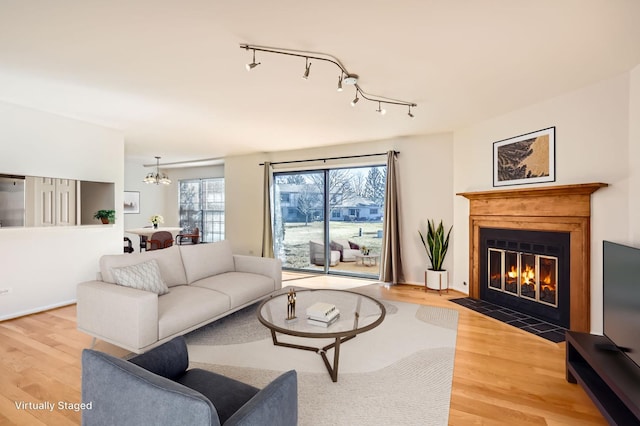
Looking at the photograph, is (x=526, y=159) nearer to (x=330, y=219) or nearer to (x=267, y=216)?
(x=330, y=219)

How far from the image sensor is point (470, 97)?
11.0 ft

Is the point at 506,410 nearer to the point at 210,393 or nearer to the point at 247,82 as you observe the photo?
the point at 210,393

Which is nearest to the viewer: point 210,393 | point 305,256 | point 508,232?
point 210,393

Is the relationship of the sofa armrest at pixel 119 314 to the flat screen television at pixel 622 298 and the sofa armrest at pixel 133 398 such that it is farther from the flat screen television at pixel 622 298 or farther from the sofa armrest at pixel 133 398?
the flat screen television at pixel 622 298

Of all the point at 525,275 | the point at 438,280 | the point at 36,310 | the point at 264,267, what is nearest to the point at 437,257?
the point at 438,280

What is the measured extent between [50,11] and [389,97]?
9.38 feet

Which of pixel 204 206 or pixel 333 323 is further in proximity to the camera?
pixel 204 206

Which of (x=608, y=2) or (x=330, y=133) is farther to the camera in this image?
(x=330, y=133)

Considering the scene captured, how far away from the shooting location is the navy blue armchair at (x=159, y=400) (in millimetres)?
942

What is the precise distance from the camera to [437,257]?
4.70 metres

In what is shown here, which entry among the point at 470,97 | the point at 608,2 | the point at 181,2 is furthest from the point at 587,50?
the point at 181,2

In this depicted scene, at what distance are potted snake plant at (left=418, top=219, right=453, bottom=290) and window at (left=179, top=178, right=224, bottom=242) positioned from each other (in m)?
5.40

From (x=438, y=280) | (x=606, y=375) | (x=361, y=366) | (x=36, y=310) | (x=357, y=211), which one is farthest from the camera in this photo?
(x=357, y=211)

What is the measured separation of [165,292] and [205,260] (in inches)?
30.6
